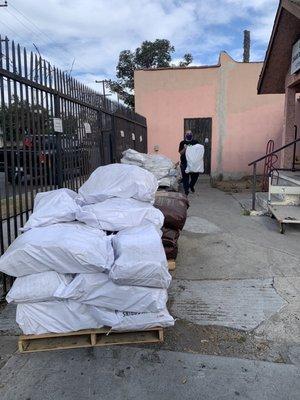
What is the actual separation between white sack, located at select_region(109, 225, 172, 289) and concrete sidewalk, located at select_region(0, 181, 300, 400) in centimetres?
61

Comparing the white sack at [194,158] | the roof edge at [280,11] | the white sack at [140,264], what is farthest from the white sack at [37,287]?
the white sack at [194,158]

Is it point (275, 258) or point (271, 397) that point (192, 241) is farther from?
point (271, 397)

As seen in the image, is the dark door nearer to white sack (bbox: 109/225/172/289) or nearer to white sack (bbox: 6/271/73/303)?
white sack (bbox: 109/225/172/289)

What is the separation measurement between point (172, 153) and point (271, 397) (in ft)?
37.6

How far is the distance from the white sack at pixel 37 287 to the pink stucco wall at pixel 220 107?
11.0 meters

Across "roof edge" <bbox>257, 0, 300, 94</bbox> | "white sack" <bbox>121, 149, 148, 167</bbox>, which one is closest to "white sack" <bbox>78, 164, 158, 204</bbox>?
"roof edge" <bbox>257, 0, 300, 94</bbox>

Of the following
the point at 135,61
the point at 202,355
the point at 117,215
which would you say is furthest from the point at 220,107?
the point at 135,61

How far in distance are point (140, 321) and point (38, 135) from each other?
8.36 feet

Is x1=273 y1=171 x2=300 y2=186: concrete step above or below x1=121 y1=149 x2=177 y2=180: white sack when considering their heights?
below

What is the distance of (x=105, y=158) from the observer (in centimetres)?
743

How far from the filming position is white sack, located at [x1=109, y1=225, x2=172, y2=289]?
252cm

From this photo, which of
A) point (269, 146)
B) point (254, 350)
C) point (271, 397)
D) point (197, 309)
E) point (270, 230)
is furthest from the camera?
point (269, 146)

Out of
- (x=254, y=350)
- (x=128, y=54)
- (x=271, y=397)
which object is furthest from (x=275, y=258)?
(x=128, y=54)

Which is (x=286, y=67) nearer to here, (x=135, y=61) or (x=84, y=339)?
(x=84, y=339)
